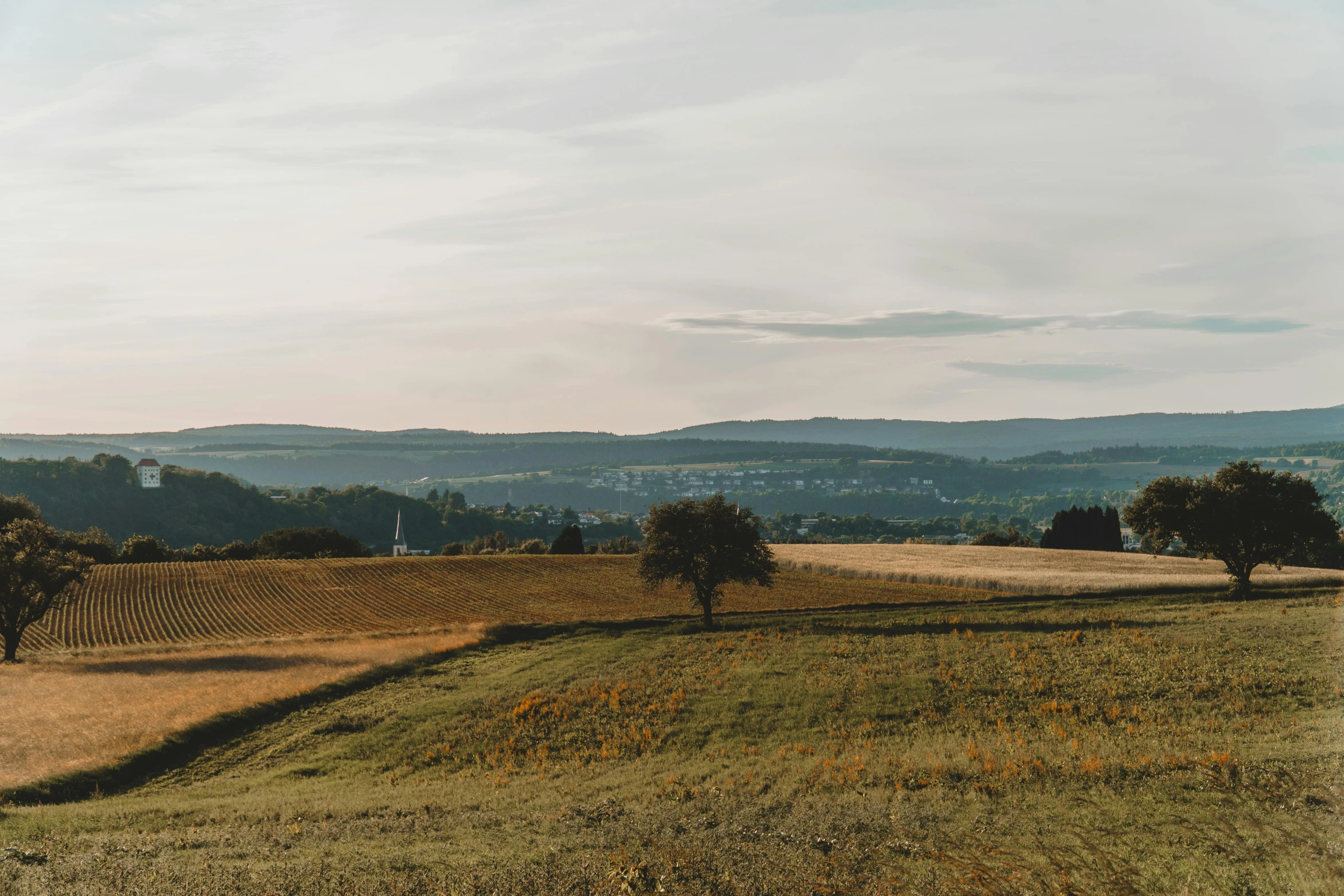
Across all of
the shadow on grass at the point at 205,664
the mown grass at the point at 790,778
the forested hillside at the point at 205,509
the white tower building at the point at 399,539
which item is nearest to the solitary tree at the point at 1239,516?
the mown grass at the point at 790,778

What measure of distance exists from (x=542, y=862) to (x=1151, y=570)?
2797 inches

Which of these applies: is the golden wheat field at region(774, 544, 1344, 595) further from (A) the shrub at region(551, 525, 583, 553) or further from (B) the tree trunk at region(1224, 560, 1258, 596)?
(A) the shrub at region(551, 525, 583, 553)

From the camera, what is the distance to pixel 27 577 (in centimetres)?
5578

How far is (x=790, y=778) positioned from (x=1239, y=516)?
40.3 m

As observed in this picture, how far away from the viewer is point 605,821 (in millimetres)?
17250

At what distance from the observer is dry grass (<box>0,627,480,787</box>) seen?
2972 cm

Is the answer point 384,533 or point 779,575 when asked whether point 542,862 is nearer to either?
point 779,575

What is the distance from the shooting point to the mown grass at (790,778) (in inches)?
500

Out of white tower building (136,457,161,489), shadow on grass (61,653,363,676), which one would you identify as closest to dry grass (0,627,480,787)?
shadow on grass (61,653,363,676)

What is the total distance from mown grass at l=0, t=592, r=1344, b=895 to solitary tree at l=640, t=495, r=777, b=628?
9.62 m

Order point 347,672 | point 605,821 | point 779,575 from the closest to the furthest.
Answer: point 605,821
point 347,672
point 779,575

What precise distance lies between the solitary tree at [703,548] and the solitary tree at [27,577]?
38.1 m

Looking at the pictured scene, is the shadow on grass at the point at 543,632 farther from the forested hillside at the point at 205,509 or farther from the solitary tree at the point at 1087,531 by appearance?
the forested hillside at the point at 205,509

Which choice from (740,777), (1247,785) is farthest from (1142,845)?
(740,777)
